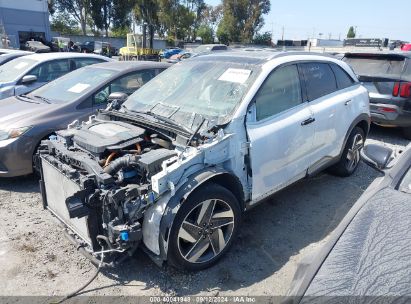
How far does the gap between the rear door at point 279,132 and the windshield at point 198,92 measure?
0.73ft

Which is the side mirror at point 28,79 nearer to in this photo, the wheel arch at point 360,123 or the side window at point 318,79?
the side window at point 318,79

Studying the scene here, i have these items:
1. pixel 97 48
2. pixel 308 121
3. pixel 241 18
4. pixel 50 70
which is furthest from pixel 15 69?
pixel 241 18

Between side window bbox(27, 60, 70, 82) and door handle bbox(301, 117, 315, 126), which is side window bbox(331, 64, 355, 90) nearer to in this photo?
door handle bbox(301, 117, 315, 126)

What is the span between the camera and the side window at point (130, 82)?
5262mm

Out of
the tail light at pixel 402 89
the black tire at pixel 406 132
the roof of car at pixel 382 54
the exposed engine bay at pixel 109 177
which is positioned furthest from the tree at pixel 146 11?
the exposed engine bay at pixel 109 177

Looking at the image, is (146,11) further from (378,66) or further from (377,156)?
(377,156)

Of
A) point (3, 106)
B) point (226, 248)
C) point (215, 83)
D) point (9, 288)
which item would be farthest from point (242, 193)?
point (3, 106)

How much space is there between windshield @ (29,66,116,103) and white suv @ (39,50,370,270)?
1.37 meters

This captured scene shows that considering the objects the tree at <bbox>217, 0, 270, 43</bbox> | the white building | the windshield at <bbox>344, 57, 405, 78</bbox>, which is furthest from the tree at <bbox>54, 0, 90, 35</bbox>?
the windshield at <bbox>344, 57, 405, 78</bbox>

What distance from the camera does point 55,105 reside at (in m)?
4.79

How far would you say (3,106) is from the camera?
199 inches

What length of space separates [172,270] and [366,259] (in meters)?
1.82

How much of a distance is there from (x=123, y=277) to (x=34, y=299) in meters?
0.70

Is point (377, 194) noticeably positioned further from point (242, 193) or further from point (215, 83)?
point (215, 83)
